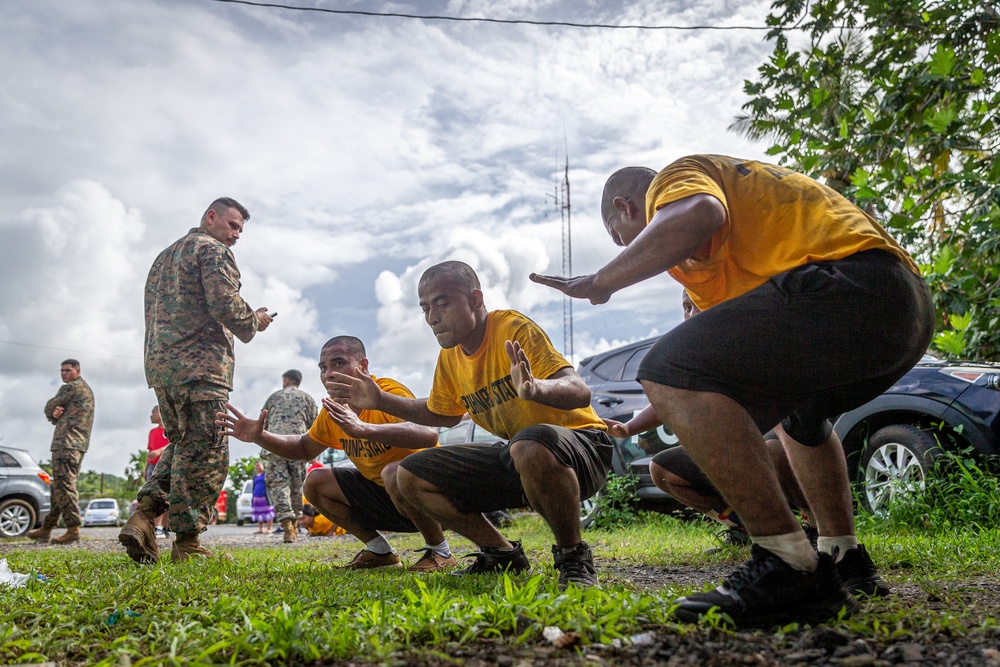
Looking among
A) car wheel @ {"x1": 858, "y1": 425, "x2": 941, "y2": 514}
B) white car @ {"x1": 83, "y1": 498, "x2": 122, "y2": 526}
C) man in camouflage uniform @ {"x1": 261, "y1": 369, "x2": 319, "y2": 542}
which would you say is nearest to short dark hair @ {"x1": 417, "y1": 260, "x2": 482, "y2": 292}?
car wheel @ {"x1": 858, "y1": 425, "x2": 941, "y2": 514}

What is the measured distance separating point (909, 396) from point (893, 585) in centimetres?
282

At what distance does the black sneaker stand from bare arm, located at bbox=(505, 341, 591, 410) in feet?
1.98

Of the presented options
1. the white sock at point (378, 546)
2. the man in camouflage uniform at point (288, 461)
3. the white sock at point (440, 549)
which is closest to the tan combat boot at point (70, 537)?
the man in camouflage uniform at point (288, 461)

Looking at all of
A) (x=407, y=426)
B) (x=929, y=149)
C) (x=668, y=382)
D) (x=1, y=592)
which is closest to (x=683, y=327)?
(x=668, y=382)

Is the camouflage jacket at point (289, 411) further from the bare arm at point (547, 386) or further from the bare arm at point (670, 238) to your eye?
Result: the bare arm at point (670, 238)

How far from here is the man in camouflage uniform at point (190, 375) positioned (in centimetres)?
471

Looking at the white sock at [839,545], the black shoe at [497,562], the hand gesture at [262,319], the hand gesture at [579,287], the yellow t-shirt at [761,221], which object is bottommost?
the black shoe at [497,562]

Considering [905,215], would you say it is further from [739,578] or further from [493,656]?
[493,656]

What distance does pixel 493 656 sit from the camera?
1.79 meters

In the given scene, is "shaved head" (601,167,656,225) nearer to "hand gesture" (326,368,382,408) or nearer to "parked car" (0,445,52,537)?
"hand gesture" (326,368,382,408)

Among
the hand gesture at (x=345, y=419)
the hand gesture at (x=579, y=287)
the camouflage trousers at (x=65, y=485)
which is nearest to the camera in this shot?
the hand gesture at (x=579, y=287)

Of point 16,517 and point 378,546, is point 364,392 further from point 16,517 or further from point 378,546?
point 16,517

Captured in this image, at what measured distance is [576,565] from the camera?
308cm

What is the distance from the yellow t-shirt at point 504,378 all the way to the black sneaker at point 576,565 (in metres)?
0.59
